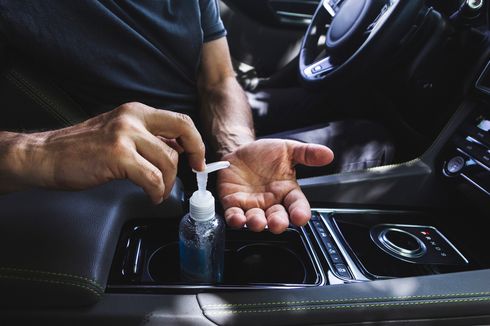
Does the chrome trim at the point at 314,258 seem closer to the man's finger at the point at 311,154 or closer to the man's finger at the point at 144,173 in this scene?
the man's finger at the point at 311,154

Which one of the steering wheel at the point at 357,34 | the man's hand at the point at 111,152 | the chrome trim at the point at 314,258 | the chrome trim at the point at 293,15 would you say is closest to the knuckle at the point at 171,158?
the man's hand at the point at 111,152

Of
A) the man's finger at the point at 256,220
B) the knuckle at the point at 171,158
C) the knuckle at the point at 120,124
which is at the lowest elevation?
the man's finger at the point at 256,220

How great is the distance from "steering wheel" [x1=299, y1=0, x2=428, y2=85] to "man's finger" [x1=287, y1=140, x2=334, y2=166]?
1.20 ft

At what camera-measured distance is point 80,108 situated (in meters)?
1.03

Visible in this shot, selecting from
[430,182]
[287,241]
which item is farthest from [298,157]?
[430,182]

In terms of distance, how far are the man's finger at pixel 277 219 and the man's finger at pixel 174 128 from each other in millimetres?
178

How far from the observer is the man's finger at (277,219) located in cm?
74

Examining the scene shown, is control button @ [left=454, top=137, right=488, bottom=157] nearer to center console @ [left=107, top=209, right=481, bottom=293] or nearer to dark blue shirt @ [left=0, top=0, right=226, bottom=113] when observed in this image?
center console @ [left=107, top=209, right=481, bottom=293]

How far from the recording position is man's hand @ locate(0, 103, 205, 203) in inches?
24.1

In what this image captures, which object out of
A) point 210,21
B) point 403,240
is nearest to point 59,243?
point 403,240

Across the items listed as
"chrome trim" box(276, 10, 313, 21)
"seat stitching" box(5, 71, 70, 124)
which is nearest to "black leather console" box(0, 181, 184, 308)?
"seat stitching" box(5, 71, 70, 124)

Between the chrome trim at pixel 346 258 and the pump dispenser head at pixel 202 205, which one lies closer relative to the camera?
the pump dispenser head at pixel 202 205

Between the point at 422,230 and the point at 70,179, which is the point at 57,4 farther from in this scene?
the point at 422,230

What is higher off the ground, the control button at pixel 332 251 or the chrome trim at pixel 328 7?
the chrome trim at pixel 328 7
